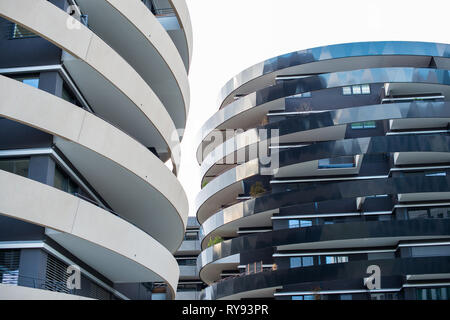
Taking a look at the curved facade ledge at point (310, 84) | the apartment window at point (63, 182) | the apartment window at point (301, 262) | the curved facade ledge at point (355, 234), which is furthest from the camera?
the curved facade ledge at point (310, 84)

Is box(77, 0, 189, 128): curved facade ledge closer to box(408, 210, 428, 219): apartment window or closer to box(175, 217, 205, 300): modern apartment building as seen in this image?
box(408, 210, 428, 219): apartment window

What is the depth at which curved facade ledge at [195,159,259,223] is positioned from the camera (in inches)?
1708

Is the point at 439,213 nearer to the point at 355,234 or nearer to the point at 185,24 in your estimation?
the point at 355,234

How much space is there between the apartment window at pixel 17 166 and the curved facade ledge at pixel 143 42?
19.8 feet

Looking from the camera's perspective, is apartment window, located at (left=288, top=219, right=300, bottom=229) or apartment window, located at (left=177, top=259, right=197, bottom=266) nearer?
apartment window, located at (left=288, top=219, right=300, bottom=229)

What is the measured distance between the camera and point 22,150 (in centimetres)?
1847

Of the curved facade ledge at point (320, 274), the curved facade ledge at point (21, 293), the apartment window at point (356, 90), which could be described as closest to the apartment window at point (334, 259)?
the curved facade ledge at point (320, 274)

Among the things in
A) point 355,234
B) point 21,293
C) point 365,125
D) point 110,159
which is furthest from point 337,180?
point 21,293

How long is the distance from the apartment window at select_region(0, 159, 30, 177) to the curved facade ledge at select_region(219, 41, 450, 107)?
1151 inches

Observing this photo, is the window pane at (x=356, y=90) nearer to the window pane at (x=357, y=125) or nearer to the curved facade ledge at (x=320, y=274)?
the window pane at (x=357, y=125)

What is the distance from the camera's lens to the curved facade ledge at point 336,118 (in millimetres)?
39875

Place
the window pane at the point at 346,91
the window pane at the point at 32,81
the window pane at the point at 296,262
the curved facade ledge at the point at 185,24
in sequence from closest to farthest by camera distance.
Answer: the window pane at the point at 32,81 → the curved facade ledge at the point at 185,24 → the window pane at the point at 296,262 → the window pane at the point at 346,91

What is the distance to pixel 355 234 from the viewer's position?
36.8 meters

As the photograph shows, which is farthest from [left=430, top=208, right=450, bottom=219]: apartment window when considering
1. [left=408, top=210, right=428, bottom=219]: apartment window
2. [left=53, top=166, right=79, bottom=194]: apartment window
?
[left=53, top=166, right=79, bottom=194]: apartment window
